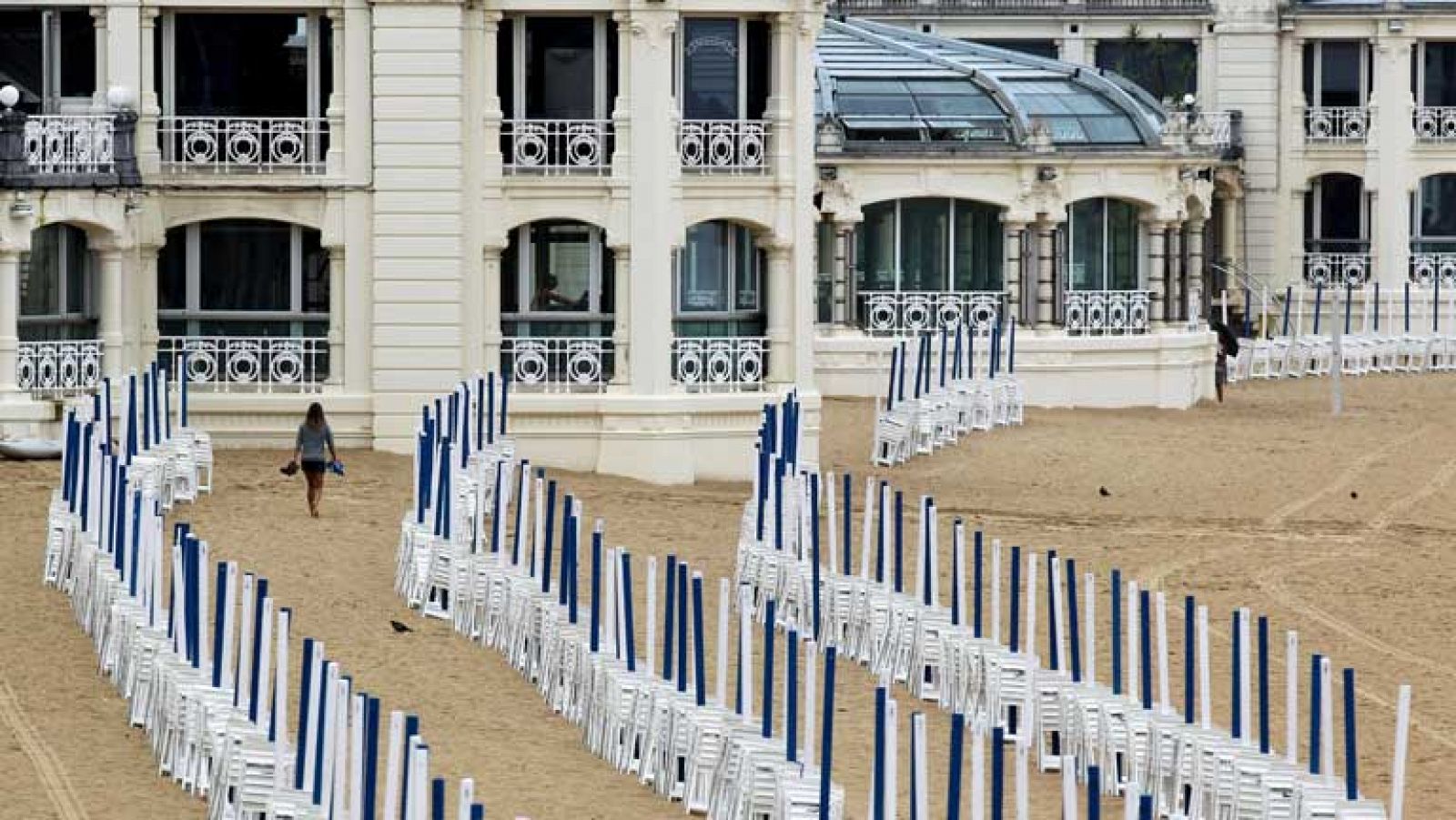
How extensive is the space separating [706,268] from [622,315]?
1407 millimetres

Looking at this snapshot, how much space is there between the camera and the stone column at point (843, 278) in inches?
2357

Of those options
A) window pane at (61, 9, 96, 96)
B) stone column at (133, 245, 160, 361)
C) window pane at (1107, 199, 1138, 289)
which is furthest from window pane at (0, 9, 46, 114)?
window pane at (1107, 199, 1138, 289)

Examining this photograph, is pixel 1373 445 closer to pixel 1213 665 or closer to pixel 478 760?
pixel 1213 665

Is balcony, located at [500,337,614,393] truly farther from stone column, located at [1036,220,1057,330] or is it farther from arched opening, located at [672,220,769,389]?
stone column, located at [1036,220,1057,330]

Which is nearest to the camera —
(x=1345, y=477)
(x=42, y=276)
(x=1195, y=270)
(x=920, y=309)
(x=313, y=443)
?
(x=313, y=443)

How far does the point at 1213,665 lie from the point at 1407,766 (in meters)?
4.29

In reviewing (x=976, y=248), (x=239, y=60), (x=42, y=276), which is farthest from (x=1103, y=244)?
(x=42, y=276)

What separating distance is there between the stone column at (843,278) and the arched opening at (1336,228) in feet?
61.5

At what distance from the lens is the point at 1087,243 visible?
61.3 metres

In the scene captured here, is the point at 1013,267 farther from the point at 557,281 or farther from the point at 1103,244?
the point at 557,281

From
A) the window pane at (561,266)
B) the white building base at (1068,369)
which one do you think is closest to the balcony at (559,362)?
the window pane at (561,266)

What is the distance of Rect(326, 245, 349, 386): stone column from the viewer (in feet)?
151

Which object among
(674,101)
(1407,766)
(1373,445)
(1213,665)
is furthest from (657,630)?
(1373,445)

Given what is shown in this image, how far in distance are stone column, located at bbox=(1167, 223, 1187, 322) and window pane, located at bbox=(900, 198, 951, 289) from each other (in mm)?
3682
